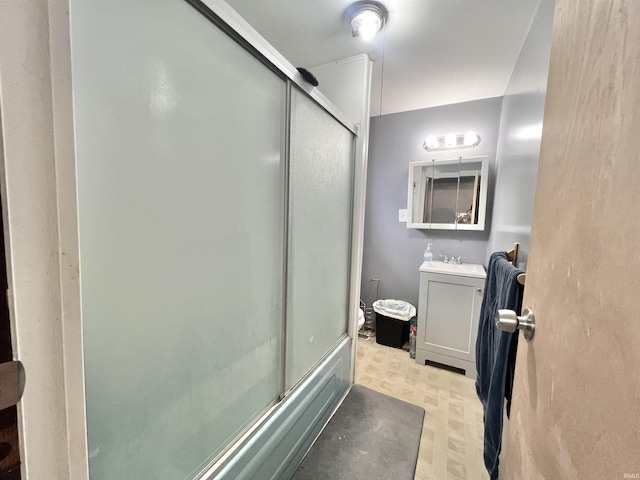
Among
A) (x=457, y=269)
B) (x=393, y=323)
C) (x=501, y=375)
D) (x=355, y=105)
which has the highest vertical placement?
(x=355, y=105)

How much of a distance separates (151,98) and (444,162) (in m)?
2.33

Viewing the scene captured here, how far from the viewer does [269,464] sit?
1.02 meters

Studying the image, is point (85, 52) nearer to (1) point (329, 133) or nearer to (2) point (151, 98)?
(2) point (151, 98)

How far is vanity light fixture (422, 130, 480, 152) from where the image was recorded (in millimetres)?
2215

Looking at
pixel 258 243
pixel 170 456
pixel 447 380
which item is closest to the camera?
pixel 170 456

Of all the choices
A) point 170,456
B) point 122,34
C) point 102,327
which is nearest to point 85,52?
point 122,34

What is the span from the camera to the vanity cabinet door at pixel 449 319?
6.42 ft

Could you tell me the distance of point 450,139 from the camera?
2.27 m

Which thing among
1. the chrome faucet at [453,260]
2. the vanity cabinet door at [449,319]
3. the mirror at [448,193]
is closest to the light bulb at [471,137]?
the mirror at [448,193]

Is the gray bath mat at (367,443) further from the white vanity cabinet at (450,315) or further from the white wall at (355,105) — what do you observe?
the white vanity cabinet at (450,315)

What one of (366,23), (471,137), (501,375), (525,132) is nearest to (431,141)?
(471,137)

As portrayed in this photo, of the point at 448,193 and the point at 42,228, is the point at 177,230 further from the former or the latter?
the point at 448,193

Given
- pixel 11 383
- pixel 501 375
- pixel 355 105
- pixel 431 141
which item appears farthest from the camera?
pixel 431 141

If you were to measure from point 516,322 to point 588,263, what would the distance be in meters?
0.31
